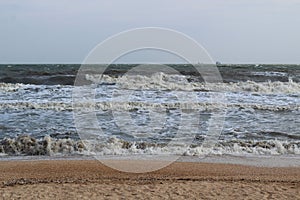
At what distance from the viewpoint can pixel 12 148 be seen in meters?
10.7

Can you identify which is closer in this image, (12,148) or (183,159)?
(183,159)

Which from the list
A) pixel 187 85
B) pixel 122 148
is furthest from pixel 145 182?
pixel 187 85

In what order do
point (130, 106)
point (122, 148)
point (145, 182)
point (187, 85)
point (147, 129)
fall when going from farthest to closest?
point (187, 85)
point (130, 106)
point (147, 129)
point (122, 148)
point (145, 182)

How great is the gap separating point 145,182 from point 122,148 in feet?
11.3

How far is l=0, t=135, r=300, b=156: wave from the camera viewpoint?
10.4 meters

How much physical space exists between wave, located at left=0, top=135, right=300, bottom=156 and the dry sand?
128cm

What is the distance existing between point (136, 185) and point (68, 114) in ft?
32.0

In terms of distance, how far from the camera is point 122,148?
10.8m

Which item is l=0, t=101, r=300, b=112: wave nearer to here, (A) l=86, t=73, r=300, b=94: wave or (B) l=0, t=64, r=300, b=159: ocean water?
(B) l=0, t=64, r=300, b=159: ocean water

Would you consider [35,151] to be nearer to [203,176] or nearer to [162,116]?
[203,176]

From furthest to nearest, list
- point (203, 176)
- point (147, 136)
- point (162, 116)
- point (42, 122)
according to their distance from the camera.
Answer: point (162, 116) < point (42, 122) < point (147, 136) < point (203, 176)

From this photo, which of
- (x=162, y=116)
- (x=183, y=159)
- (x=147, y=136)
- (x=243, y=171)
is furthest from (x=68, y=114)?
(x=243, y=171)

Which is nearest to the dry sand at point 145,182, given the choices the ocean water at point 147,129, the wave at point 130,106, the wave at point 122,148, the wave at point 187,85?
the wave at point 122,148

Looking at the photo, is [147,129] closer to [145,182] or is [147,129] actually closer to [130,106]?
[130,106]
